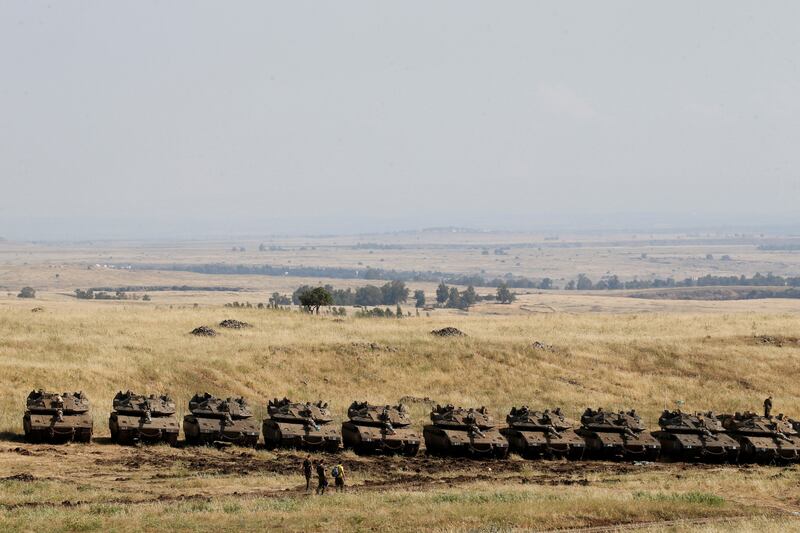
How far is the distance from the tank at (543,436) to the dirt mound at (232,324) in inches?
1172

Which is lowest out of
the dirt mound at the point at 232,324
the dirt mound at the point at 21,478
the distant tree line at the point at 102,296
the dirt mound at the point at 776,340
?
the distant tree line at the point at 102,296

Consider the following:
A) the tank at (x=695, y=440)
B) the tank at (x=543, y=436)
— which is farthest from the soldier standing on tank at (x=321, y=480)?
the tank at (x=695, y=440)

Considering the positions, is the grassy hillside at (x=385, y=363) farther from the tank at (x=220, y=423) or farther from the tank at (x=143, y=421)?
the tank at (x=220, y=423)

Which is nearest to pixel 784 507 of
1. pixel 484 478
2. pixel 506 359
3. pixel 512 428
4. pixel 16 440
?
pixel 484 478

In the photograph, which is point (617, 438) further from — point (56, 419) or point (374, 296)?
point (374, 296)

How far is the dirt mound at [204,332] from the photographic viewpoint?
2546 inches

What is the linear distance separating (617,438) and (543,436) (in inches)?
102

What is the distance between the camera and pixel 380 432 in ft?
131

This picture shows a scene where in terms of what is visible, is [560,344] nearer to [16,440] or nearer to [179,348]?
[179,348]

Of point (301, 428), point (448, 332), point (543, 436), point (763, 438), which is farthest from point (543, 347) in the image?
point (301, 428)

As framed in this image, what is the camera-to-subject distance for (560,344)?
66812 millimetres

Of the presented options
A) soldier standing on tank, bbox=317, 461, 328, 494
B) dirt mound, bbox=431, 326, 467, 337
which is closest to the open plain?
soldier standing on tank, bbox=317, 461, 328, 494

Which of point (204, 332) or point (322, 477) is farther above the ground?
point (322, 477)

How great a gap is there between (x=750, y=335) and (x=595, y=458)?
33.4 metres
